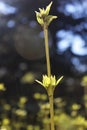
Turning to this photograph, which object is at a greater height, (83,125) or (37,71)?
(37,71)

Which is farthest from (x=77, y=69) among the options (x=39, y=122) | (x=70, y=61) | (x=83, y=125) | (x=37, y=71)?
(x=83, y=125)

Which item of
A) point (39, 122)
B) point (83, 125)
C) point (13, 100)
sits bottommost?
point (83, 125)

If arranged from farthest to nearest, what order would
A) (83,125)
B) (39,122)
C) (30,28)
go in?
1. (30,28)
2. (39,122)
3. (83,125)

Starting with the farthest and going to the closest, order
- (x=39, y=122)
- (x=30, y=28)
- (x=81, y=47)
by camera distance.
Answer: (x=30, y=28), (x=81, y=47), (x=39, y=122)

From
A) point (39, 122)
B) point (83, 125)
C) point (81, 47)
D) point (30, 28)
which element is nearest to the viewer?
point (83, 125)

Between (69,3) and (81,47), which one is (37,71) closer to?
(81,47)

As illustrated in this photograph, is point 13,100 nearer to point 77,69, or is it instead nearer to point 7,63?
point 7,63

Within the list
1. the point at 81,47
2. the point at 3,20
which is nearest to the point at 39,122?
the point at 81,47

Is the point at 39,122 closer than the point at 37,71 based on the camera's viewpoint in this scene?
Yes

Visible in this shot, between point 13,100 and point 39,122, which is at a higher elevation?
point 13,100
